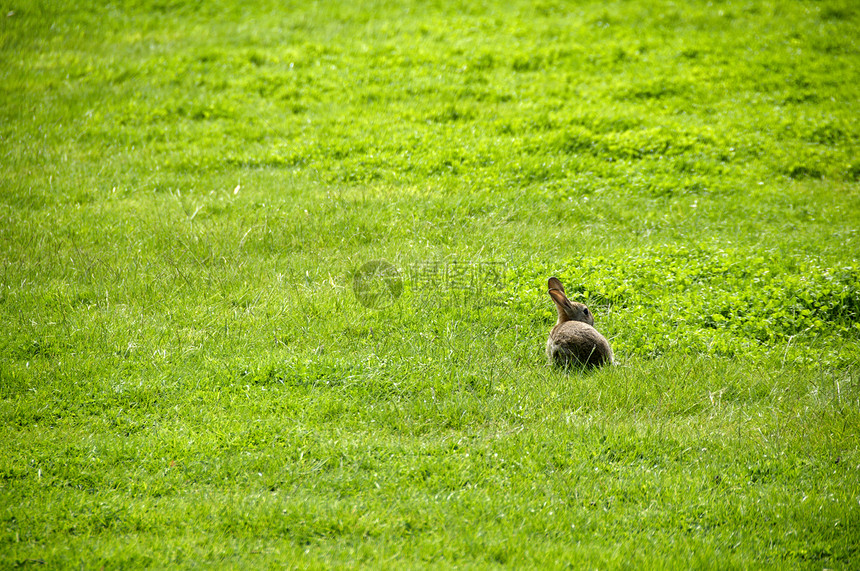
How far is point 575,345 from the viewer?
603 cm

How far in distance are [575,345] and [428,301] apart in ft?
6.07

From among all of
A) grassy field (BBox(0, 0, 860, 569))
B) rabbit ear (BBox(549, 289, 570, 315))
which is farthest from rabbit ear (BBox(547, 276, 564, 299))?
grassy field (BBox(0, 0, 860, 569))

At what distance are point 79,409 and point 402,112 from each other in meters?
8.91

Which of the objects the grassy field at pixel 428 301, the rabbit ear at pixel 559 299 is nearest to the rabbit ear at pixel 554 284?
the rabbit ear at pixel 559 299

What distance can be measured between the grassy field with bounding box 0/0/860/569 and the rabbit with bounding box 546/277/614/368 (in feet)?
0.63

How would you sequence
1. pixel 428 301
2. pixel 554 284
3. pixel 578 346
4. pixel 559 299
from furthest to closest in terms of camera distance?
pixel 428 301 → pixel 554 284 → pixel 559 299 → pixel 578 346

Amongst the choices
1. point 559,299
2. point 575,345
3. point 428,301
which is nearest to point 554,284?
point 559,299

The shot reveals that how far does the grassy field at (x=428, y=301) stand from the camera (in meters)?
4.44

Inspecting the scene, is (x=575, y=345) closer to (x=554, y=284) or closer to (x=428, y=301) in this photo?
(x=554, y=284)

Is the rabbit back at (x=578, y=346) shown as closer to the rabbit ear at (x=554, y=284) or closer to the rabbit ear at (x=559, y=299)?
the rabbit ear at (x=559, y=299)

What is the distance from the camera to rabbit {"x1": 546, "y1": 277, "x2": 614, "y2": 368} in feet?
19.8

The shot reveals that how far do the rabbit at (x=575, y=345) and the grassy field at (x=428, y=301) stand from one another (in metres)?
0.19

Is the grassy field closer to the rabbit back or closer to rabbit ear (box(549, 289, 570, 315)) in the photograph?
the rabbit back

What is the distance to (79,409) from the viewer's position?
5.47 m
